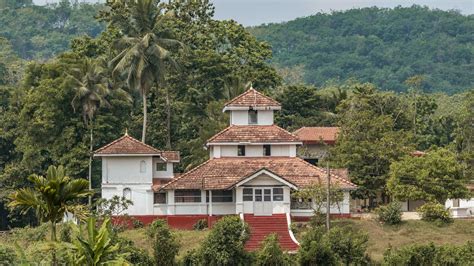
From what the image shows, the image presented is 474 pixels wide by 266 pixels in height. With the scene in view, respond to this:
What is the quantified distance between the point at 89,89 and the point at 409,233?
73.2 feet

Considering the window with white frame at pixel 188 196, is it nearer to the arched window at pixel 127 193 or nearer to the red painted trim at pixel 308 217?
the arched window at pixel 127 193

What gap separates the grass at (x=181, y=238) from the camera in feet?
181

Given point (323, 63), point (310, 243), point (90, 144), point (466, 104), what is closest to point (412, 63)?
point (323, 63)

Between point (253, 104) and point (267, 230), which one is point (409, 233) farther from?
point (253, 104)

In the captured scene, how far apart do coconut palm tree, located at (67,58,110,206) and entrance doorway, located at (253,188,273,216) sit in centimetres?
1228

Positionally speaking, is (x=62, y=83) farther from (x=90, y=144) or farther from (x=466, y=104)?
(x=466, y=104)

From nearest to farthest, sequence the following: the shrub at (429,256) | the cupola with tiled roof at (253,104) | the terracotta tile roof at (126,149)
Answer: the shrub at (429,256), the terracotta tile roof at (126,149), the cupola with tiled roof at (253,104)

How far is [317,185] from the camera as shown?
195 feet

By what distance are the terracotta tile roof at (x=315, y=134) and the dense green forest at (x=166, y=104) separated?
7.26ft

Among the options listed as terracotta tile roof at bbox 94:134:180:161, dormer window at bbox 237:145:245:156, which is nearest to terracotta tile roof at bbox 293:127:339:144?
dormer window at bbox 237:145:245:156

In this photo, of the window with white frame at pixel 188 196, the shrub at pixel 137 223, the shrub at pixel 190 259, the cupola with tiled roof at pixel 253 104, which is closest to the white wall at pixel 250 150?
the cupola with tiled roof at pixel 253 104

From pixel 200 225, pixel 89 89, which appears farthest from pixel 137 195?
pixel 89 89

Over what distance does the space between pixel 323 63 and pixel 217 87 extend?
114 meters

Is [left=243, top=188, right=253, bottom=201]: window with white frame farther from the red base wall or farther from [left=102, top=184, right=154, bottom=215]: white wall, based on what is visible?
[left=102, top=184, right=154, bottom=215]: white wall
